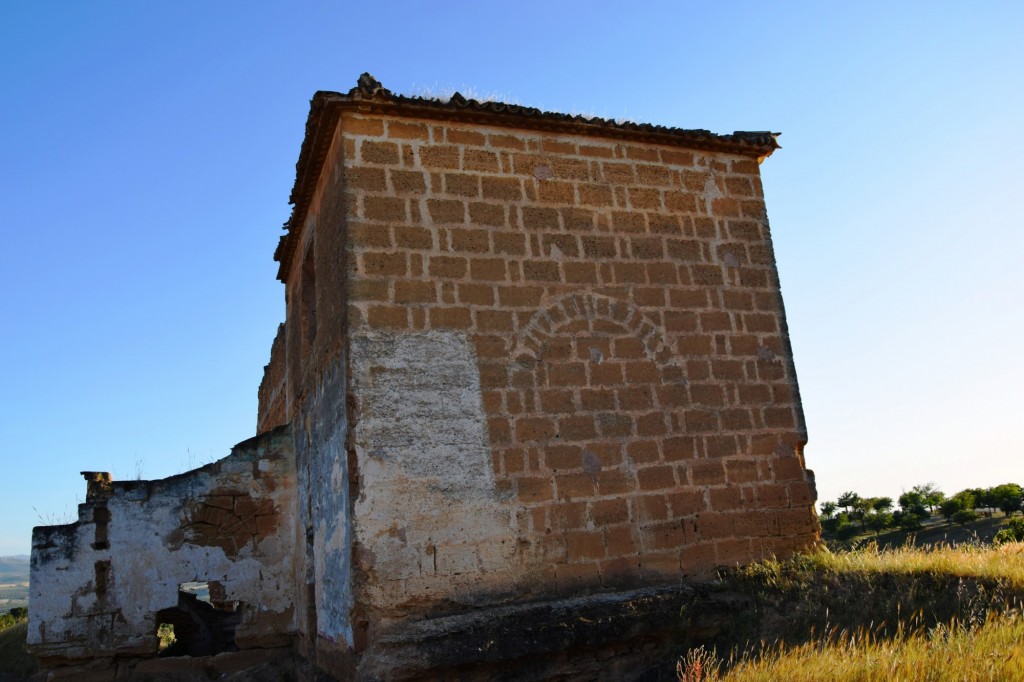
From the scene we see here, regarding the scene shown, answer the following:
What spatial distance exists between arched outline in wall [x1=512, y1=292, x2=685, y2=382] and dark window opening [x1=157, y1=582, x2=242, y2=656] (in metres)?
3.78

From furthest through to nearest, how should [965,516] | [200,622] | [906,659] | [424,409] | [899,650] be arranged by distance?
[965,516]
[200,622]
[424,409]
[899,650]
[906,659]

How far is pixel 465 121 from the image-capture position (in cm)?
681

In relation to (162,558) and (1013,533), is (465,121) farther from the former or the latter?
(1013,533)

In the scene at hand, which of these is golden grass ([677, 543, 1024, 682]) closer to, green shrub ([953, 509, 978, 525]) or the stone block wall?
the stone block wall

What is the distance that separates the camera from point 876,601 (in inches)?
241

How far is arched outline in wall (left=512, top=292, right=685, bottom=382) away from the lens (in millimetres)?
6539

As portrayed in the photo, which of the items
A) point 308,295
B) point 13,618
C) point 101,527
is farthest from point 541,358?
point 13,618

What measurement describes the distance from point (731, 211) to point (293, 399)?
4.84 meters

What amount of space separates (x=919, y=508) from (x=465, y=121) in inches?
773

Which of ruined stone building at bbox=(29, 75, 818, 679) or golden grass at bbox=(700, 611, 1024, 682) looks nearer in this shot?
golden grass at bbox=(700, 611, 1024, 682)

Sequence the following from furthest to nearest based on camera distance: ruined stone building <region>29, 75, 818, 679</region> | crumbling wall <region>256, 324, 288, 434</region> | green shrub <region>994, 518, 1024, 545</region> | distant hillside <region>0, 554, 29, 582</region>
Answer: distant hillside <region>0, 554, 29, 582</region> < green shrub <region>994, 518, 1024, 545</region> < crumbling wall <region>256, 324, 288, 434</region> < ruined stone building <region>29, 75, 818, 679</region>

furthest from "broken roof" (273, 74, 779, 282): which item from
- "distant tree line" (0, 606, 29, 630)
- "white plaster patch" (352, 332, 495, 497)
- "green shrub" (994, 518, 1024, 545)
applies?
"green shrub" (994, 518, 1024, 545)

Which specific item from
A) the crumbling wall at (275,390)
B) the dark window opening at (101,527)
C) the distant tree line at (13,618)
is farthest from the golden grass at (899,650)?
the distant tree line at (13,618)

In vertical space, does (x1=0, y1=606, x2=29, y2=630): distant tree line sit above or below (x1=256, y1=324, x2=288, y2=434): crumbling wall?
below
